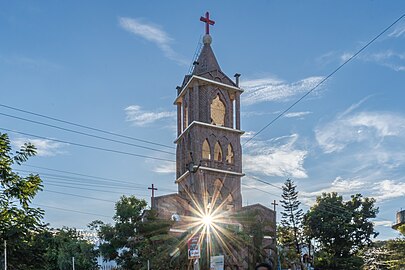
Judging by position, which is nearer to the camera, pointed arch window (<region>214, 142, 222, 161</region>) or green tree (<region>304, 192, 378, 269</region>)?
pointed arch window (<region>214, 142, 222, 161</region>)

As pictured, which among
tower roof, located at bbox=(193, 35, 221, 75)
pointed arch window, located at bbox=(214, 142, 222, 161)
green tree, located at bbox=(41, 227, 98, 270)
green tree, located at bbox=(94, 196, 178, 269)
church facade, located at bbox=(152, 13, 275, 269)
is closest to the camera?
green tree, located at bbox=(94, 196, 178, 269)

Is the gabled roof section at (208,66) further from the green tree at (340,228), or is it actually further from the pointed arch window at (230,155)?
the green tree at (340,228)

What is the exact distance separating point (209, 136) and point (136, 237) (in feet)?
31.4

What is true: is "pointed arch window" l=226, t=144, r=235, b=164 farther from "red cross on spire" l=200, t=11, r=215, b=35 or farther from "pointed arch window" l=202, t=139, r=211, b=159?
"red cross on spire" l=200, t=11, r=215, b=35

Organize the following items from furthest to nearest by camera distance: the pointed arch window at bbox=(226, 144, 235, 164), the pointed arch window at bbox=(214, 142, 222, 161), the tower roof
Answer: the tower roof → the pointed arch window at bbox=(226, 144, 235, 164) → the pointed arch window at bbox=(214, 142, 222, 161)

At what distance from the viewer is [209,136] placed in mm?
33969

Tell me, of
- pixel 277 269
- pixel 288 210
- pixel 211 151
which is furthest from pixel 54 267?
pixel 288 210

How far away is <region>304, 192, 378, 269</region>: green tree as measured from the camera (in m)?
37.4

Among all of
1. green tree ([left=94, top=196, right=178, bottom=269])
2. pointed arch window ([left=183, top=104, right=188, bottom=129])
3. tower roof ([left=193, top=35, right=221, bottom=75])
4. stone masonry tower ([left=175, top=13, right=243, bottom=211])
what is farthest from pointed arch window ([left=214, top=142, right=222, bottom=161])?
green tree ([left=94, top=196, right=178, bottom=269])

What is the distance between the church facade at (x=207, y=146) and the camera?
32.5 metres

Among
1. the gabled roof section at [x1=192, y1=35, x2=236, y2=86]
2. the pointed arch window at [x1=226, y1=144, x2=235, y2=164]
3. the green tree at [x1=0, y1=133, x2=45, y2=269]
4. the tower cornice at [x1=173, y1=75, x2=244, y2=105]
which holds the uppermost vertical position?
the gabled roof section at [x1=192, y1=35, x2=236, y2=86]

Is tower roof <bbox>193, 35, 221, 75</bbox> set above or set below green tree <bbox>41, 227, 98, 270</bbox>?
above

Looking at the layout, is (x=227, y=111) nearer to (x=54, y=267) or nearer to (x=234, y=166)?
(x=234, y=166)

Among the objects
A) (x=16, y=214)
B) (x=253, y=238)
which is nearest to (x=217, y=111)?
(x=253, y=238)
